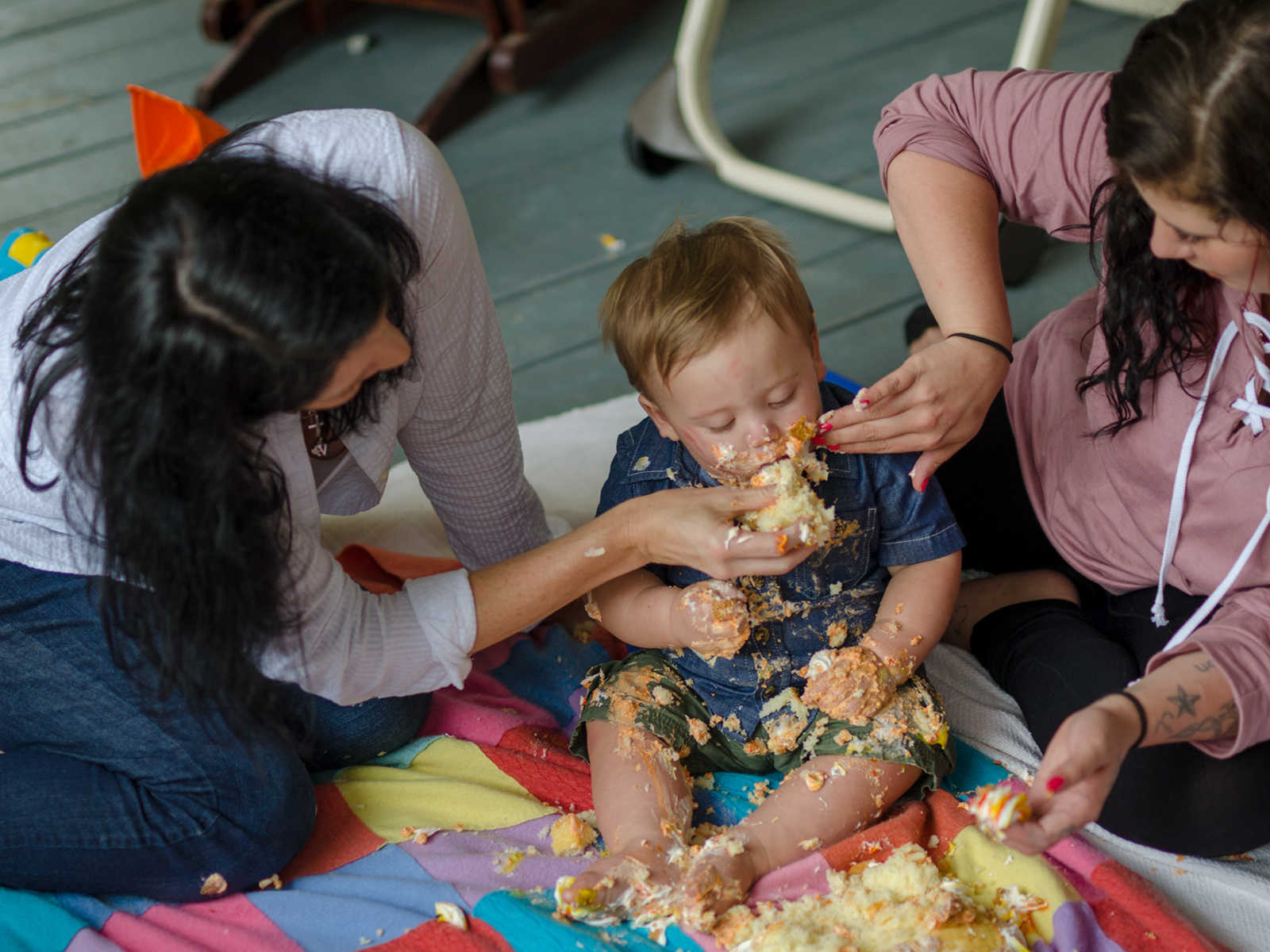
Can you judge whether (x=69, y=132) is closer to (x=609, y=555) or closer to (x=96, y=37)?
(x=96, y=37)

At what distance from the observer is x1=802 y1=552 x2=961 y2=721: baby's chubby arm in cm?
124

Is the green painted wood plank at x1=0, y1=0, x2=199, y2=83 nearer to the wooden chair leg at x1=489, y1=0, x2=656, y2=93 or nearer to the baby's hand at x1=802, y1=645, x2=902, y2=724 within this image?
the wooden chair leg at x1=489, y1=0, x2=656, y2=93

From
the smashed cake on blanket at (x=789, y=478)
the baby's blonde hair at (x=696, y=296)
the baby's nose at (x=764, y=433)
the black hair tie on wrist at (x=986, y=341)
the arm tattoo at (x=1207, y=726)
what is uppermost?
the baby's blonde hair at (x=696, y=296)

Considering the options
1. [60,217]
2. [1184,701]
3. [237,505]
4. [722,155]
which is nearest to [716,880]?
[1184,701]

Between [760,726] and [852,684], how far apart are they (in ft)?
0.46

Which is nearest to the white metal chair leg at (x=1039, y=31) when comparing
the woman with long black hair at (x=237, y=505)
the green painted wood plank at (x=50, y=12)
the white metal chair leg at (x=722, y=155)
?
the white metal chair leg at (x=722, y=155)

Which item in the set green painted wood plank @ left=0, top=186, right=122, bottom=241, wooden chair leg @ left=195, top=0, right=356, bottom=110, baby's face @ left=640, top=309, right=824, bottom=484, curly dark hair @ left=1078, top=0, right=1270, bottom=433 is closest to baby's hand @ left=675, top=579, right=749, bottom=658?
baby's face @ left=640, top=309, right=824, bottom=484

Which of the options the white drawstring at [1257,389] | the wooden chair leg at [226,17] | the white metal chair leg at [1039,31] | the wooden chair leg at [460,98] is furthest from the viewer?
the wooden chair leg at [226,17]

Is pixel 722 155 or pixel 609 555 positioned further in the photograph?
pixel 722 155

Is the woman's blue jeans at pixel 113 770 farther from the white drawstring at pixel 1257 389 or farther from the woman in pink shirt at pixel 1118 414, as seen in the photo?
the white drawstring at pixel 1257 389

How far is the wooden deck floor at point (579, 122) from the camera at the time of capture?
7.59ft

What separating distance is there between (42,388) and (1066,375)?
106 cm

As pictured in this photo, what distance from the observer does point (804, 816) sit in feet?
3.99

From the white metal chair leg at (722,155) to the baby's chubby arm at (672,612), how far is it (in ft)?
4.24
